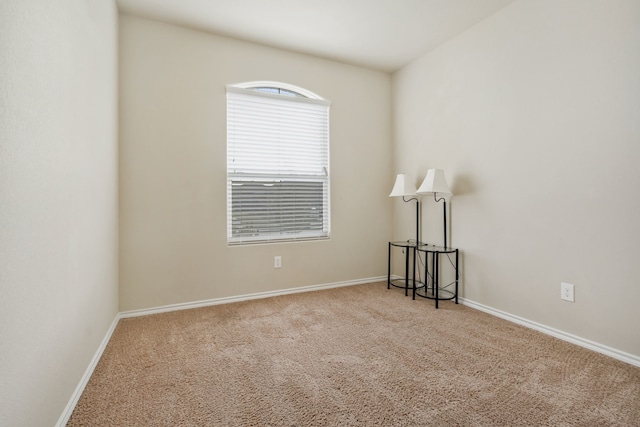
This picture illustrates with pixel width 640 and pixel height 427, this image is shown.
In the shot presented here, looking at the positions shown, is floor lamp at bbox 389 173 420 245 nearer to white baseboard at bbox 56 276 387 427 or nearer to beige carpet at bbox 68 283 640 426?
white baseboard at bbox 56 276 387 427

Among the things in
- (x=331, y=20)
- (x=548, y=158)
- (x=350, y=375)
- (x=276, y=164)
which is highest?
(x=331, y=20)

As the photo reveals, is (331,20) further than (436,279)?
No

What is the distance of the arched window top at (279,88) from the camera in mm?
3176

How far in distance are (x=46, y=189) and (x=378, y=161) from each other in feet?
10.5

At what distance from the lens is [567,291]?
219cm

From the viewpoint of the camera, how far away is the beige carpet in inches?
55.9

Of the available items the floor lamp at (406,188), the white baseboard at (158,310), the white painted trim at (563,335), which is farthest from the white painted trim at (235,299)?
the white painted trim at (563,335)

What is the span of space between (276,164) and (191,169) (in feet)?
2.74

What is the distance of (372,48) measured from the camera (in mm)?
3275

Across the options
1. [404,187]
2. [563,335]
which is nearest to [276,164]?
[404,187]

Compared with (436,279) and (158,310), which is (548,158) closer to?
(436,279)

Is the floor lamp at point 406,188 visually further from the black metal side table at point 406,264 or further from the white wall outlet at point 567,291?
the white wall outlet at point 567,291

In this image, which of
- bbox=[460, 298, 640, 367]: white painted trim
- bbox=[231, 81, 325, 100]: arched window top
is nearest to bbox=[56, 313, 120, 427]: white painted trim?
bbox=[231, 81, 325, 100]: arched window top

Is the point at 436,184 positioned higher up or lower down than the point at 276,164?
lower down
